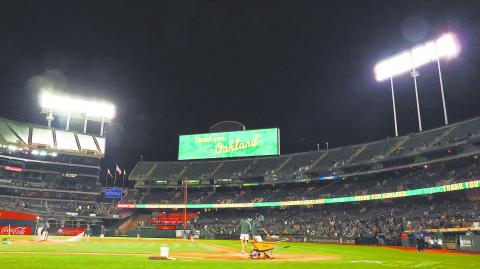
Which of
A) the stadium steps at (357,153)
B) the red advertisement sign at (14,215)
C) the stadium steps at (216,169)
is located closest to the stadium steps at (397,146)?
the stadium steps at (357,153)

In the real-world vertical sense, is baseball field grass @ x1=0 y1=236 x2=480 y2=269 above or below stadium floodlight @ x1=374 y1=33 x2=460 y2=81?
below

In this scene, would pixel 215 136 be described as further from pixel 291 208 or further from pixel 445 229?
pixel 445 229

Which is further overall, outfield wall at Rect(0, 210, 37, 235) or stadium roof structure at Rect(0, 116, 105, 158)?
stadium roof structure at Rect(0, 116, 105, 158)

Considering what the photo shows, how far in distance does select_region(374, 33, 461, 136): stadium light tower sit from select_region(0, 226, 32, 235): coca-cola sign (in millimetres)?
57887

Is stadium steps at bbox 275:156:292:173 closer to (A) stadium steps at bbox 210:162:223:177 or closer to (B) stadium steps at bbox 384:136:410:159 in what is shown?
(A) stadium steps at bbox 210:162:223:177

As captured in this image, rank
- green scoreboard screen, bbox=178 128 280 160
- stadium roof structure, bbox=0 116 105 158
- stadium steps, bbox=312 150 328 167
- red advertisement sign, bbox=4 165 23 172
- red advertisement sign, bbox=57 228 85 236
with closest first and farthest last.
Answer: red advertisement sign, bbox=57 228 85 236 < stadium steps, bbox=312 150 328 167 < green scoreboard screen, bbox=178 128 280 160 < stadium roof structure, bbox=0 116 105 158 < red advertisement sign, bbox=4 165 23 172

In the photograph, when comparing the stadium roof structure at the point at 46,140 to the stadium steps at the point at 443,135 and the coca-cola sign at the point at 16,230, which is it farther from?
the stadium steps at the point at 443,135

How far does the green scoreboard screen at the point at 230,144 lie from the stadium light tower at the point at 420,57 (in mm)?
22640

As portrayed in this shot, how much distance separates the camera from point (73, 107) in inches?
2881

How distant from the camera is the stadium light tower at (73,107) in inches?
2793

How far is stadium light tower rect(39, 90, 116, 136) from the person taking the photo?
233 feet

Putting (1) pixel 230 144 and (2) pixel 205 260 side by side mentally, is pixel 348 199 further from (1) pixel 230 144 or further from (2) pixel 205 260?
(2) pixel 205 260

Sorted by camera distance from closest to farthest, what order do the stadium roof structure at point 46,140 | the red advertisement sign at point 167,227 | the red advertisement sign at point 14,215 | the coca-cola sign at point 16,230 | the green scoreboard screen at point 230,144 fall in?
the coca-cola sign at point 16,230
the red advertisement sign at point 14,215
the red advertisement sign at point 167,227
the green scoreboard screen at point 230,144
the stadium roof structure at point 46,140

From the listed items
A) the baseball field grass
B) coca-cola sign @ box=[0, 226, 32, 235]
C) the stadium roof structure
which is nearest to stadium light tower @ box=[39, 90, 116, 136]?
the stadium roof structure
